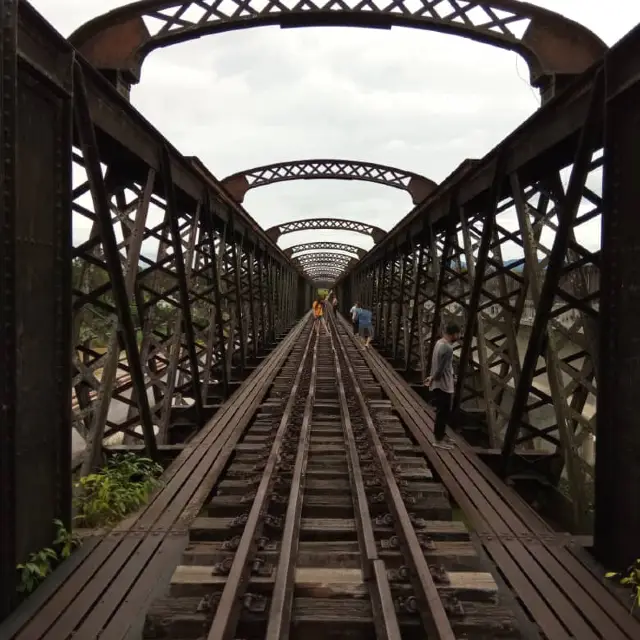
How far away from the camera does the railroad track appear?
2758 millimetres

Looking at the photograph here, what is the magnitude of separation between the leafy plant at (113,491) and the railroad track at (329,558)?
706 millimetres

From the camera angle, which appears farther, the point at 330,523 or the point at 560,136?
the point at 560,136

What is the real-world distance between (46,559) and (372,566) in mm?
2107

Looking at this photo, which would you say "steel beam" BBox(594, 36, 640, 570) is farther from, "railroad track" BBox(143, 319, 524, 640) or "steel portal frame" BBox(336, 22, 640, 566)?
"railroad track" BBox(143, 319, 524, 640)

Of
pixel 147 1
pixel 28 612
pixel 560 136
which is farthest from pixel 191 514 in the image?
pixel 147 1

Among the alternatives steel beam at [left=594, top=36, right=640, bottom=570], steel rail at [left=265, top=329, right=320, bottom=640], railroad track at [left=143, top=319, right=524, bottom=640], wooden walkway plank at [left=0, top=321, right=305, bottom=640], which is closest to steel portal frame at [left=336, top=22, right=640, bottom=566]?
steel beam at [left=594, top=36, right=640, bottom=570]

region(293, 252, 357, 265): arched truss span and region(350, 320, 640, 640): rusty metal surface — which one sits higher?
region(293, 252, 357, 265): arched truss span

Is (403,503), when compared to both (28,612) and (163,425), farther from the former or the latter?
(163,425)

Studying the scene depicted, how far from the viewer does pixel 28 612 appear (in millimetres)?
2988

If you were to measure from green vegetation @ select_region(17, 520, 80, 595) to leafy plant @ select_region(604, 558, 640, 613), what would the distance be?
3.54m

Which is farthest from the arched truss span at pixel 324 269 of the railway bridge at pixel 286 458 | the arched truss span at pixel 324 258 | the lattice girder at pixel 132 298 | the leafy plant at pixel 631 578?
the leafy plant at pixel 631 578

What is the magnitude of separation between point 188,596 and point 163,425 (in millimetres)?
4114

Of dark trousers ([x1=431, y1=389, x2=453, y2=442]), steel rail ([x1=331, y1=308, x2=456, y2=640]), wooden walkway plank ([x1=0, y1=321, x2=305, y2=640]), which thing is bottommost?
wooden walkway plank ([x1=0, y1=321, x2=305, y2=640])

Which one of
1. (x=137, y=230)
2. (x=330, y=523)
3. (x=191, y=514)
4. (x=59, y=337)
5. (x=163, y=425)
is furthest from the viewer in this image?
(x=163, y=425)
